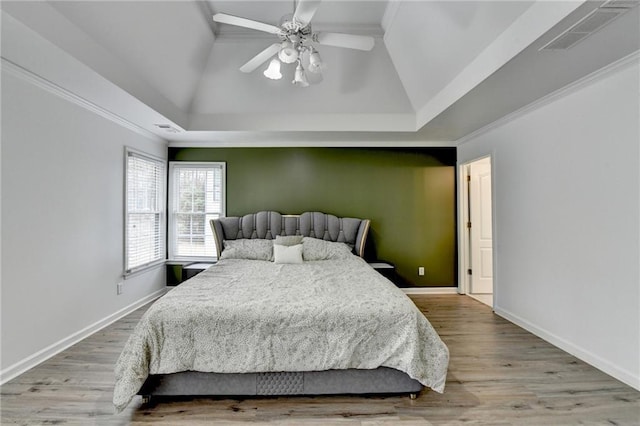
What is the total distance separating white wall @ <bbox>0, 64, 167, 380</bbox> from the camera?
7.68 ft

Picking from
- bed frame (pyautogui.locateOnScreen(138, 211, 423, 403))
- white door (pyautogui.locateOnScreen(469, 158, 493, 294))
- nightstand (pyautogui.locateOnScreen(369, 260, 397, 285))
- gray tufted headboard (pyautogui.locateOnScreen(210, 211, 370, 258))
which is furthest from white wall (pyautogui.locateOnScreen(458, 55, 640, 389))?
gray tufted headboard (pyautogui.locateOnScreen(210, 211, 370, 258))

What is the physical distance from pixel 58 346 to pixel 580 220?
4895mm

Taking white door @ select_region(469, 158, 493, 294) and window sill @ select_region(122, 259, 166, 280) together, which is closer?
window sill @ select_region(122, 259, 166, 280)

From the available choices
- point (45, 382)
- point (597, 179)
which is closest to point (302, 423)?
point (45, 382)

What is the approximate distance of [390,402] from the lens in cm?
208

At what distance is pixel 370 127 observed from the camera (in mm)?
4133

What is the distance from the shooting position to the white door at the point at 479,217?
15.2 feet

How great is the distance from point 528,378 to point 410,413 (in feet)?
3.71

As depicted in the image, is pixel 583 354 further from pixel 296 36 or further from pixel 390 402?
pixel 296 36

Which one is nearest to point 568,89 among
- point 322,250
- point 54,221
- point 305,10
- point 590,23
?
point 590,23

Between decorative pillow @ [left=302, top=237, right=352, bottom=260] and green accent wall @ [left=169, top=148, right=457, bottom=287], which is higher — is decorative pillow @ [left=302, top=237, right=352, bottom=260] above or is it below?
below

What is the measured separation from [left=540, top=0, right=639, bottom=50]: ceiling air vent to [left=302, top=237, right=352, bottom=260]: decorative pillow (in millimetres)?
2880

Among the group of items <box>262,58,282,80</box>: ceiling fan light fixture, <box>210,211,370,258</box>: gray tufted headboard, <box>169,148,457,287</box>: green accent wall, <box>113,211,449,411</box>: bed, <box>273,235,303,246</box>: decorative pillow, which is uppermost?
<box>262,58,282,80</box>: ceiling fan light fixture

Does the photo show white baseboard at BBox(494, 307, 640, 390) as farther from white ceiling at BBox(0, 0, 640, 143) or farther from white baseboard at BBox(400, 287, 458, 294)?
white ceiling at BBox(0, 0, 640, 143)
